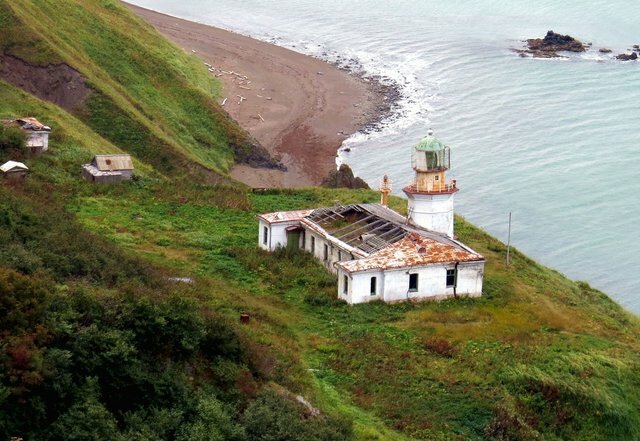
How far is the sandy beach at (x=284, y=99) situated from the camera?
69.1 metres

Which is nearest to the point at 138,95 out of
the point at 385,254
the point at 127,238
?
the point at 127,238

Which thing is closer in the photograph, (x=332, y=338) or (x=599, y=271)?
(x=332, y=338)

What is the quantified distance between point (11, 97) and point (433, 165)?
2452cm

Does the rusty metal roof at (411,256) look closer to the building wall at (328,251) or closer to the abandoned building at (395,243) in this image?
the abandoned building at (395,243)

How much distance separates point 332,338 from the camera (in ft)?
108

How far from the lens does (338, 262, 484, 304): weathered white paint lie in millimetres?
35875

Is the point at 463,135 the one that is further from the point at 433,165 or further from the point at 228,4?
the point at 228,4

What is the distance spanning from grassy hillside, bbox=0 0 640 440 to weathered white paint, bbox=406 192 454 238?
269cm

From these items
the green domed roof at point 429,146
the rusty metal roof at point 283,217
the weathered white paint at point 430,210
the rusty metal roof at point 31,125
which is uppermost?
the green domed roof at point 429,146

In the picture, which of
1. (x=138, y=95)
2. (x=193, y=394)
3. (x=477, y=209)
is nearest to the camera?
(x=193, y=394)

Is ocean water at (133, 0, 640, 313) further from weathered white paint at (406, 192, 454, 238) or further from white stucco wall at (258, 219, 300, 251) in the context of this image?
white stucco wall at (258, 219, 300, 251)

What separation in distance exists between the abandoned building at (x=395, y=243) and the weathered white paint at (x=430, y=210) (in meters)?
0.04

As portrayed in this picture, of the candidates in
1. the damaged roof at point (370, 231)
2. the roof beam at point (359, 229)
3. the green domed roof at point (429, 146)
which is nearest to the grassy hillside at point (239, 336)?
the damaged roof at point (370, 231)

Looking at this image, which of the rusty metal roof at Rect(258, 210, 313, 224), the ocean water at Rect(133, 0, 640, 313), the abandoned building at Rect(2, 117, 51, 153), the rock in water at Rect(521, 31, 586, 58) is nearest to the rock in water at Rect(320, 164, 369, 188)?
the ocean water at Rect(133, 0, 640, 313)
